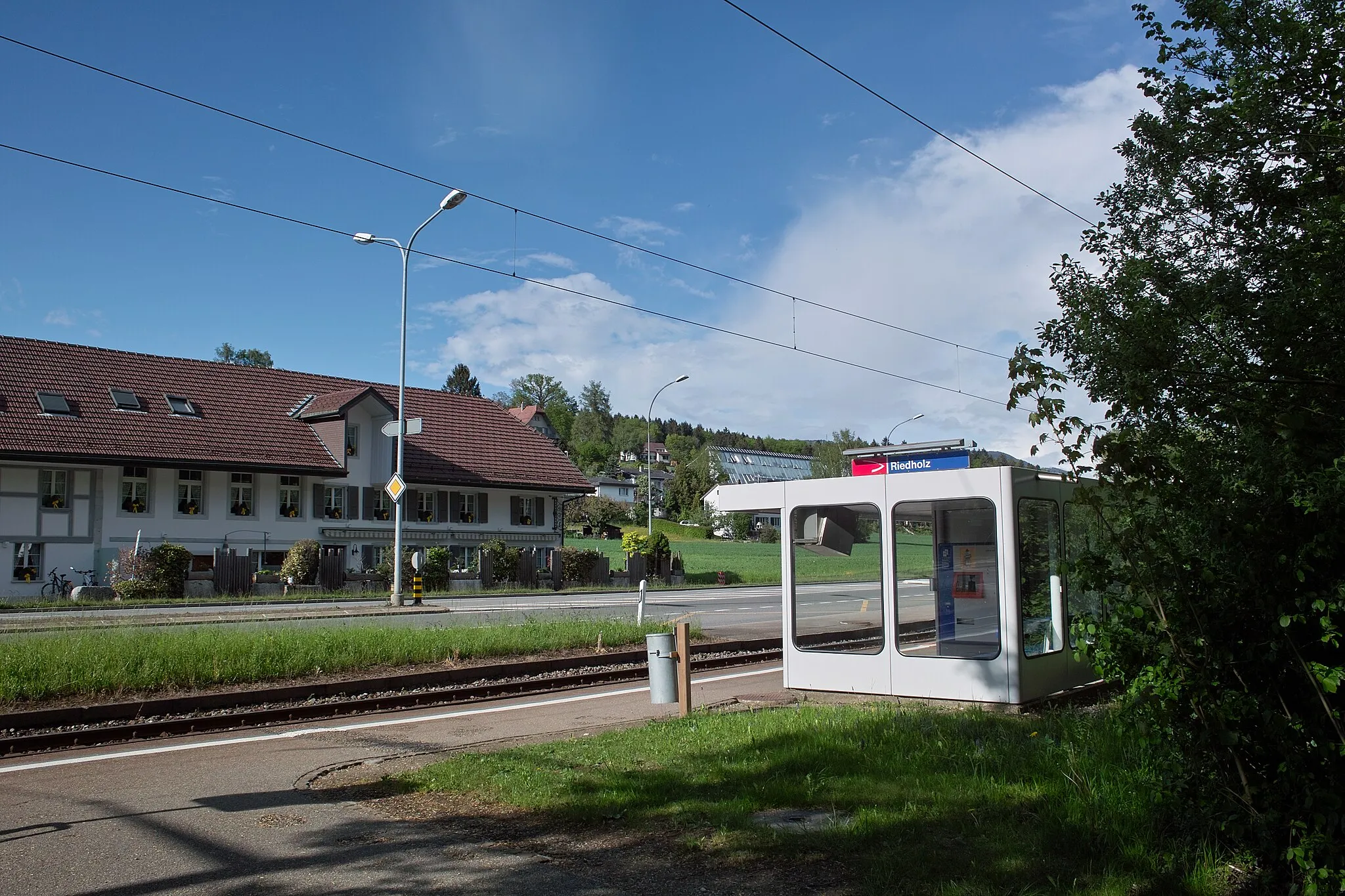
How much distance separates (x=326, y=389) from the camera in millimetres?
42906

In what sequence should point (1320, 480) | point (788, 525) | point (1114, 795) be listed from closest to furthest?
point (1320, 480), point (1114, 795), point (788, 525)

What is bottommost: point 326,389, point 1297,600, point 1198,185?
point 1297,600

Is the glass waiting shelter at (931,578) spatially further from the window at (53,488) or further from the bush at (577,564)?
the bush at (577,564)

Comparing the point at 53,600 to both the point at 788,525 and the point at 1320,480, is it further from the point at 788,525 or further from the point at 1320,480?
the point at 1320,480

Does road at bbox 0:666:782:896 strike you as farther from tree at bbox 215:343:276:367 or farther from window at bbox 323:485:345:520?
tree at bbox 215:343:276:367

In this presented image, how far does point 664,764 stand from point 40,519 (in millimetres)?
30679

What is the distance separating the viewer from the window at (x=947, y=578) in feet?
32.5

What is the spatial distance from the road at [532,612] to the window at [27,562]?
25.5ft

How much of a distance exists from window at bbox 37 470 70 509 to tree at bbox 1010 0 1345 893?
3373 cm

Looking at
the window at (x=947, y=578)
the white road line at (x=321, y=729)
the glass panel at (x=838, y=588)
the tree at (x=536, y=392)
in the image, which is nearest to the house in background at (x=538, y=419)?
the tree at (x=536, y=392)

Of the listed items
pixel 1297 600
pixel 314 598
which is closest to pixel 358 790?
pixel 1297 600

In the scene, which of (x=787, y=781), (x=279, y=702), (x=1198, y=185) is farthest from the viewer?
(x=279, y=702)

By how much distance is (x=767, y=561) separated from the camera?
210 ft

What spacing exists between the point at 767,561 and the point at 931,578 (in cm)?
5381
